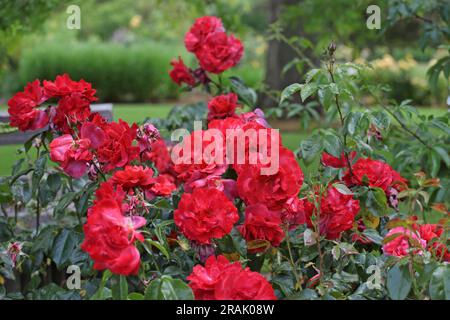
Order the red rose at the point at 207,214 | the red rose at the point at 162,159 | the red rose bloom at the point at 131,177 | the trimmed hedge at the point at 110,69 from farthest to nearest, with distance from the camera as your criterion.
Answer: the trimmed hedge at the point at 110,69 → the red rose at the point at 162,159 → the red rose bloom at the point at 131,177 → the red rose at the point at 207,214

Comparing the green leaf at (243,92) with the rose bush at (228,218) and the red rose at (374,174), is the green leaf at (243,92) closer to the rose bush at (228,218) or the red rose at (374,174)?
the rose bush at (228,218)

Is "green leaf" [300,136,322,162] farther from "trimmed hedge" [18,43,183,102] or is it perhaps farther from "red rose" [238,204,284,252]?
"trimmed hedge" [18,43,183,102]

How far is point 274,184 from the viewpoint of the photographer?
1.38m

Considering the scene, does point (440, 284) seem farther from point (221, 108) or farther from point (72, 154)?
point (221, 108)

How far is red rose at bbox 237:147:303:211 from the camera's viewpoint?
138cm

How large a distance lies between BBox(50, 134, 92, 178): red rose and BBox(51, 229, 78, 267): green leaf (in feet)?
1.05

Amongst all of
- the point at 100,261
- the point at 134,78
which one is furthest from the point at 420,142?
the point at 134,78

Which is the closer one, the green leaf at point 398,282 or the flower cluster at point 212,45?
the green leaf at point 398,282

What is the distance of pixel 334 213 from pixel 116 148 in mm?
499

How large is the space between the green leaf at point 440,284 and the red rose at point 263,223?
342 millimetres

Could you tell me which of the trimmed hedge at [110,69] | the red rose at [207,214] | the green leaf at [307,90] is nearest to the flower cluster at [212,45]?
the green leaf at [307,90]

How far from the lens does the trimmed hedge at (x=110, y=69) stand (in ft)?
42.1

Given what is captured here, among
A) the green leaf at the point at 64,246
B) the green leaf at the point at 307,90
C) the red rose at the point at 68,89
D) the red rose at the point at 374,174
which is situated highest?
the green leaf at the point at 307,90

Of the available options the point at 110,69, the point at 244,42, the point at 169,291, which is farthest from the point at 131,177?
the point at 110,69
